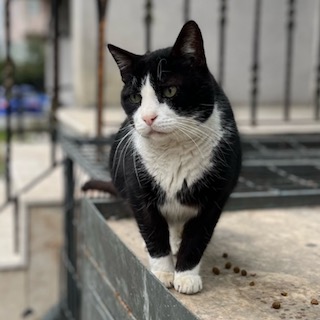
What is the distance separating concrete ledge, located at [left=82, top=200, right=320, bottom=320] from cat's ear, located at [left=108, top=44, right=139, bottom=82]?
1.15 ft

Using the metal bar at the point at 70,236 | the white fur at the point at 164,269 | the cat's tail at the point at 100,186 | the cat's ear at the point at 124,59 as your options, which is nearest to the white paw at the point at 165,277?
the white fur at the point at 164,269

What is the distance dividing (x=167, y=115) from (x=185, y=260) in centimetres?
28

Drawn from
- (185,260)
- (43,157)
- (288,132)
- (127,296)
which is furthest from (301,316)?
(43,157)

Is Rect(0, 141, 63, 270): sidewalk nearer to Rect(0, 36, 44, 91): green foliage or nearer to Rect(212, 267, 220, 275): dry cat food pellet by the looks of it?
Rect(212, 267, 220, 275): dry cat food pellet

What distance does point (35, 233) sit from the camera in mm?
2689

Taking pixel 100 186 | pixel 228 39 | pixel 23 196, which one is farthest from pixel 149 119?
pixel 228 39

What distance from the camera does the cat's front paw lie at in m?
1.15

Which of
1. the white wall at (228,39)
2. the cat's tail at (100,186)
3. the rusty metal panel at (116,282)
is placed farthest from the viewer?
the white wall at (228,39)

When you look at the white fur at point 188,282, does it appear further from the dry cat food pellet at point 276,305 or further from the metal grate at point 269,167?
the metal grate at point 269,167

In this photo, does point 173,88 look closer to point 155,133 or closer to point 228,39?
point 155,133

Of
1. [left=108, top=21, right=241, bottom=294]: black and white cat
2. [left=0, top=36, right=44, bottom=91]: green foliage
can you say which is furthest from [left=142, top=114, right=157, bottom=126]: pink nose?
[left=0, top=36, right=44, bottom=91]: green foliage

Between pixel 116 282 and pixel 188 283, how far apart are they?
246mm

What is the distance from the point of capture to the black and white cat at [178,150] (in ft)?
3.69

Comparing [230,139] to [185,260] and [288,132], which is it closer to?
[185,260]
